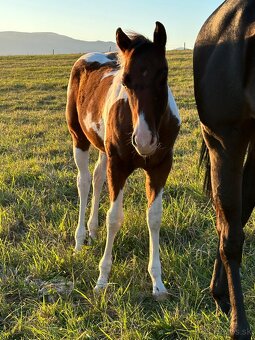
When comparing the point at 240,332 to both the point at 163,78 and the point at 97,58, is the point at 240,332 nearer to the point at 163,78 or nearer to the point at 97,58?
the point at 163,78

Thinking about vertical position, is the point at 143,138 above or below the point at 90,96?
below

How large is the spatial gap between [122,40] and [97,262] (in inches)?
68.6

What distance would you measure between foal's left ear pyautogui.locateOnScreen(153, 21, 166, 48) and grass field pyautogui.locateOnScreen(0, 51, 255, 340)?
5.16 feet

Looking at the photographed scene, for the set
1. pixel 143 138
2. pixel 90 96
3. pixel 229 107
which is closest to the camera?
pixel 229 107

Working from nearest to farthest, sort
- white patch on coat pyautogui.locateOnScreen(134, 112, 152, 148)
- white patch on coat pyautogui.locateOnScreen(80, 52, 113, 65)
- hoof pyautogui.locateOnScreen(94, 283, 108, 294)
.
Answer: white patch on coat pyautogui.locateOnScreen(134, 112, 152, 148)
hoof pyautogui.locateOnScreen(94, 283, 108, 294)
white patch on coat pyautogui.locateOnScreen(80, 52, 113, 65)

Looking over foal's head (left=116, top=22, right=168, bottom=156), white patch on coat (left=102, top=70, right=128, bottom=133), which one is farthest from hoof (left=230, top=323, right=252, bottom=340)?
white patch on coat (left=102, top=70, right=128, bottom=133)

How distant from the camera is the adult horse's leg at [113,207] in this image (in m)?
3.15

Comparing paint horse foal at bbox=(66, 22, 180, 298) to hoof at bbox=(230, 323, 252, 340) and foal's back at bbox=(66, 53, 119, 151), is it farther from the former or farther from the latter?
hoof at bbox=(230, 323, 252, 340)

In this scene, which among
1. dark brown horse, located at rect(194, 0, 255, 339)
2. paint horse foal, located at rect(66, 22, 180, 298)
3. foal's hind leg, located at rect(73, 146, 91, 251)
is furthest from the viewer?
foal's hind leg, located at rect(73, 146, 91, 251)

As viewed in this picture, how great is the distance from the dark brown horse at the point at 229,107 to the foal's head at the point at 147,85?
0.27 metres

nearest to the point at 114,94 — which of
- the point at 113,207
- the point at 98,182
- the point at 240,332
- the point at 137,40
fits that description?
the point at 137,40

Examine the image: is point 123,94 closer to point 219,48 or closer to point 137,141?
point 137,141

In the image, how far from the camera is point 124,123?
10.0ft

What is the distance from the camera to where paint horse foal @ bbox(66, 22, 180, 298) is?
260 centimetres
